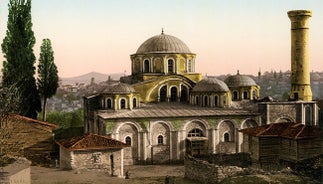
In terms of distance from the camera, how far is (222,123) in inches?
1324

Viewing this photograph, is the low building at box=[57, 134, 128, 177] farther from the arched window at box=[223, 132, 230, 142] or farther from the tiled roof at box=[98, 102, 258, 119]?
the arched window at box=[223, 132, 230, 142]

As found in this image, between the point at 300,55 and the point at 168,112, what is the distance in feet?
42.1


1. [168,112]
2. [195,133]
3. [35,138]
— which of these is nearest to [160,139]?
[168,112]

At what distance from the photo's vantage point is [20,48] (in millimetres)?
35875

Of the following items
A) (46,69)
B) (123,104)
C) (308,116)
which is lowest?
(308,116)

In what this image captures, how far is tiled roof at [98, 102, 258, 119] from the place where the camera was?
31.9m

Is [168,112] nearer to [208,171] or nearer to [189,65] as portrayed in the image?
[189,65]

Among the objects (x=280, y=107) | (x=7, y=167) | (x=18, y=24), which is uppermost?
(x=18, y=24)

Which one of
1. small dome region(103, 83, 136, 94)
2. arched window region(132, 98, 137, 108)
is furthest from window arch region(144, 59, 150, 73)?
small dome region(103, 83, 136, 94)

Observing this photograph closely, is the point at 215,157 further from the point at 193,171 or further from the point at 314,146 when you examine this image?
the point at 314,146

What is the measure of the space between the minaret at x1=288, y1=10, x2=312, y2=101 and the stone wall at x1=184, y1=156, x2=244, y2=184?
54.8ft

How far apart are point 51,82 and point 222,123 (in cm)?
1605

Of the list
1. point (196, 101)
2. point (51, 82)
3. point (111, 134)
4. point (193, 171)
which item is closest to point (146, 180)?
point (193, 171)

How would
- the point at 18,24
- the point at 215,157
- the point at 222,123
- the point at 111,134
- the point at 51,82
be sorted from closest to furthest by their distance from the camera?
the point at 215,157 < the point at 111,134 < the point at 222,123 < the point at 18,24 < the point at 51,82
